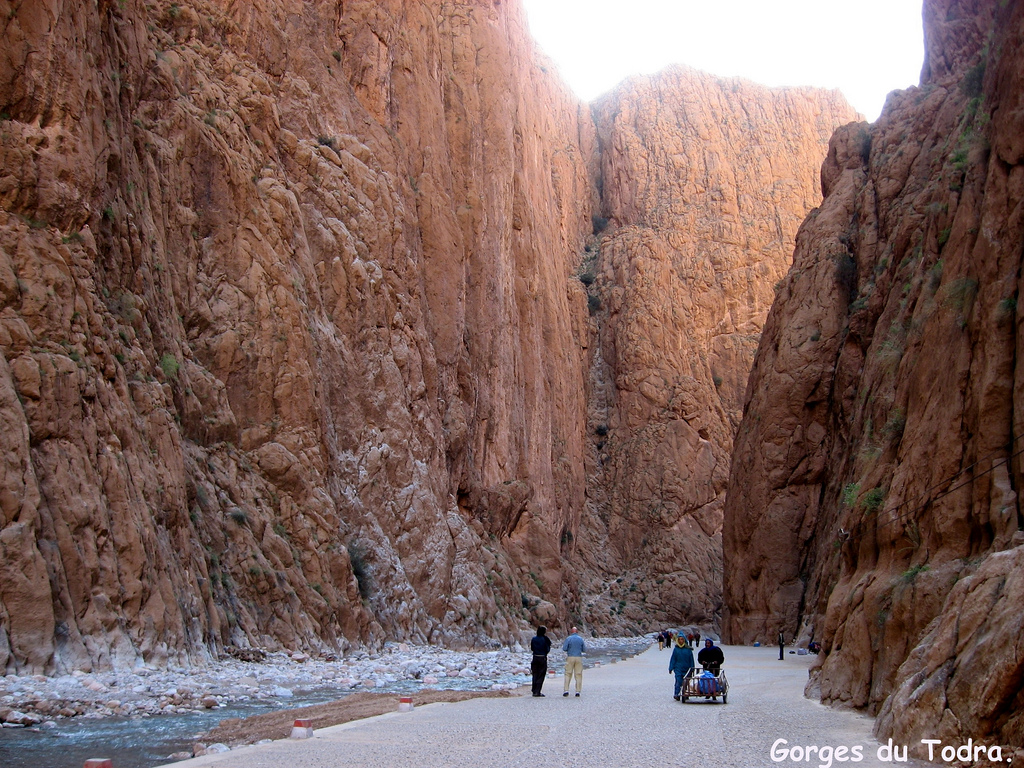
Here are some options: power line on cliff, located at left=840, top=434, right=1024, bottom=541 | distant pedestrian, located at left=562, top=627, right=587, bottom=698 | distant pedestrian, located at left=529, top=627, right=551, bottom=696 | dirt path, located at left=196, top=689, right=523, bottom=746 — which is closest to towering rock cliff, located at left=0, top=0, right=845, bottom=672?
dirt path, located at left=196, top=689, right=523, bottom=746

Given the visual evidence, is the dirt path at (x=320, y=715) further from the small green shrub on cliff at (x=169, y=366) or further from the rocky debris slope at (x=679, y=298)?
the rocky debris slope at (x=679, y=298)

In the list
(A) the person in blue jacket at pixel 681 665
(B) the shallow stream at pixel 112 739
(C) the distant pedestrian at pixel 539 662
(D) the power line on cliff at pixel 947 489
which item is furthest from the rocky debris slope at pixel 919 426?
(B) the shallow stream at pixel 112 739

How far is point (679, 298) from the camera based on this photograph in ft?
214

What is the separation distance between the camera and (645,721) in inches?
428

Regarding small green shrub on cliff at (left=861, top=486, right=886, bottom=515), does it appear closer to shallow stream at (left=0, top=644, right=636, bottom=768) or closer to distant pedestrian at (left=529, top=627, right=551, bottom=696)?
distant pedestrian at (left=529, top=627, right=551, bottom=696)

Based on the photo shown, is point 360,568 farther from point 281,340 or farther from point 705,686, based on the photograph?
point 705,686

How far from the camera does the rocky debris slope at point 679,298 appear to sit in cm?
5634

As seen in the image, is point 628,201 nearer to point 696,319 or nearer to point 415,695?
point 696,319

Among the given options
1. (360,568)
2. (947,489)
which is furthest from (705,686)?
(360,568)

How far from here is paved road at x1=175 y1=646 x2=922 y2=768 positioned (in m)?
7.46

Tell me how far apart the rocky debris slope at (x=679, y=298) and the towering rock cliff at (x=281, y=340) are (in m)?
1.20

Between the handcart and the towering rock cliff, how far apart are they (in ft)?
26.8

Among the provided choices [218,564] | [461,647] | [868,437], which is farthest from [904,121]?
[218,564]

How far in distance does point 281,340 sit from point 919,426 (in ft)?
52.3
